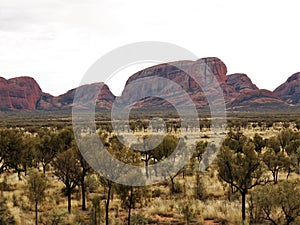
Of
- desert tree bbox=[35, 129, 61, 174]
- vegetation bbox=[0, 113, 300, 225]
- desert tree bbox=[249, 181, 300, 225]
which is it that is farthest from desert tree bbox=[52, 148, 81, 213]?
desert tree bbox=[249, 181, 300, 225]

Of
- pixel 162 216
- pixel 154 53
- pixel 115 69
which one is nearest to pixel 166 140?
pixel 154 53

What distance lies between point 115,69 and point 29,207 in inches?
393

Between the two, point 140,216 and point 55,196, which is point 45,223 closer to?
point 140,216

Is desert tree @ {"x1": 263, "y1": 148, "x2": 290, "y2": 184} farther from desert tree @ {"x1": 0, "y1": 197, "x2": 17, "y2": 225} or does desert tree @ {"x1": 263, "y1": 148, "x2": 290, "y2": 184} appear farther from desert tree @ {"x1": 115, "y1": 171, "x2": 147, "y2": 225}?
desert tree @ {"x1": 0, "y1": 197, "x2": 17, "y2": 225}

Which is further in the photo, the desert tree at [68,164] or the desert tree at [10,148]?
the desert tree at [10,148]

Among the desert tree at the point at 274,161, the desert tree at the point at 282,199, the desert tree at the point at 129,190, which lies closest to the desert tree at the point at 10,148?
the desert tree at the point at 129,190

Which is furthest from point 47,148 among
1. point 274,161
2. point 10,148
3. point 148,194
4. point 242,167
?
point 242,167

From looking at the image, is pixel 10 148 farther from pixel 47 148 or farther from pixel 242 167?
pixel 242 167

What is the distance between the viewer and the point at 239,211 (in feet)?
69.6

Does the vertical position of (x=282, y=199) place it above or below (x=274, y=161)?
below

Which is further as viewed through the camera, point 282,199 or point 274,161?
point 274,161

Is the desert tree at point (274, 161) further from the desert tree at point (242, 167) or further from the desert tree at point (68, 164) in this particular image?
the desert tree at point (68, 164)

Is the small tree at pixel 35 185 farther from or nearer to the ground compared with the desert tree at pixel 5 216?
farther from the ground

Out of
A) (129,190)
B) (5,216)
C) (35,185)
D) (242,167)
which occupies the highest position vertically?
(242,167)
